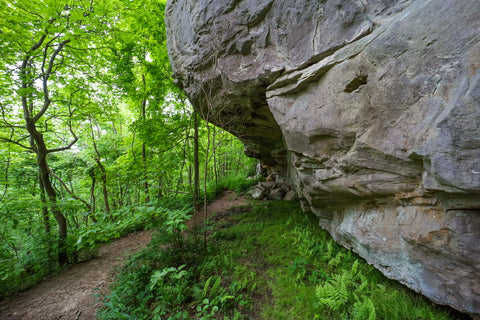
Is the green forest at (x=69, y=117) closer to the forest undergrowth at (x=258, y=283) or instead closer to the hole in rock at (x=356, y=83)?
the forest undergrowth at (x=258, y=283)

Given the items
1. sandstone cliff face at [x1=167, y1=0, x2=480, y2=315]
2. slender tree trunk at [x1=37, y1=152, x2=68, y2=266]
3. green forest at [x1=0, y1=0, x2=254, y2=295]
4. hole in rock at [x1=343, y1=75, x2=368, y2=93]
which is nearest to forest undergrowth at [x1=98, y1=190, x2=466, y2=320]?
sandstone cliff face at [x1=167, y1=0, x2=480, y2=315]

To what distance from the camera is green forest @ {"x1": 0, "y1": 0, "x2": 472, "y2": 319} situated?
3.49m

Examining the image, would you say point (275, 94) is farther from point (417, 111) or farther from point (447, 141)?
point (447, 141)

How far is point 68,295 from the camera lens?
15.5ft

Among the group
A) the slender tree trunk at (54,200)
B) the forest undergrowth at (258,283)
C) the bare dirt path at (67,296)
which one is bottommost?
the bare dirt path at (67,296)

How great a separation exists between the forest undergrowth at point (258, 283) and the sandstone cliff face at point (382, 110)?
461mm

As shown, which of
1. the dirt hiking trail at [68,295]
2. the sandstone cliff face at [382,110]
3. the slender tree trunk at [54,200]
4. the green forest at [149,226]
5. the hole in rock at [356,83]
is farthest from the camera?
the slender tree trunk at [54,200]

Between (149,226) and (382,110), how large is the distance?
5.87 m

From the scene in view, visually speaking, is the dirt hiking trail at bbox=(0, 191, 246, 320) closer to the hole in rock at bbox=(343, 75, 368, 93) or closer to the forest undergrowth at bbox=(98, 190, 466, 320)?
the forest undergrowth at bbox=(98, 190, 466, 320)

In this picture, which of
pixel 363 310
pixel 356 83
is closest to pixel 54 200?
pixel 363 310

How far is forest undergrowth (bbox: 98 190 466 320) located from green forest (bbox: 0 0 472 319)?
0.03m

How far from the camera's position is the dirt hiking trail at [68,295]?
415cm

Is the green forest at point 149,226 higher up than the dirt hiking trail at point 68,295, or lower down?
higher up

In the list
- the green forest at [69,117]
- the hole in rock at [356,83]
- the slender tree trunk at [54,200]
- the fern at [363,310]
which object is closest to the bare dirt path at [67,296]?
the slender tree trunk at [54,200]
